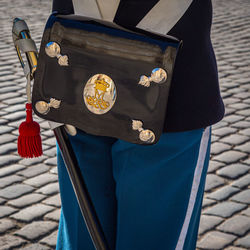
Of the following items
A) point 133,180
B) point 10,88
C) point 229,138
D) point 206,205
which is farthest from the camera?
point 10,88

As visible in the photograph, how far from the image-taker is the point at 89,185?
1.75 m

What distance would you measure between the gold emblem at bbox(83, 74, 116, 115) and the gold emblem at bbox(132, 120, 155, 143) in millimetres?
92

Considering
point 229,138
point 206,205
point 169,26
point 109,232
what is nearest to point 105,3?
point 169,26

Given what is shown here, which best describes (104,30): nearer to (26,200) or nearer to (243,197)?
(26,200)

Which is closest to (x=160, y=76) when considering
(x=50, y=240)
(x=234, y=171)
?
(x=50, y=240)

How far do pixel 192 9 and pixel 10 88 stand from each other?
398 centimetres

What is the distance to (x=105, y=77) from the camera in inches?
59.3

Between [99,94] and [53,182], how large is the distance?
206 cm

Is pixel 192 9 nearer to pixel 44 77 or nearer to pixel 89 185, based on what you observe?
pixel 44 77

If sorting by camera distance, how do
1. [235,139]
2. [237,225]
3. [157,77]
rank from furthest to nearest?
[235,139] < [237,225] < [157,77]

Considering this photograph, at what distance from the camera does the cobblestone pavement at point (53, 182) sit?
290 centimetres

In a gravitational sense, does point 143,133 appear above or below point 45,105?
below

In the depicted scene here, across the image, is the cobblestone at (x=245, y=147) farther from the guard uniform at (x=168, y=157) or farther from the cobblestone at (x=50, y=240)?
the guard uniform at (x=168, y=157)

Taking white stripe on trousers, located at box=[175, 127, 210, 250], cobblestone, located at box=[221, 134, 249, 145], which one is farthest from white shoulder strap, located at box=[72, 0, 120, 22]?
cobblestone, located at box=[221, 134, 249, 145]
